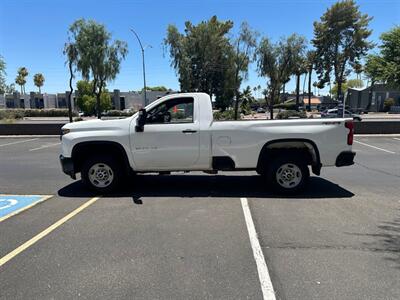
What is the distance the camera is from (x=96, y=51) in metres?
35.0

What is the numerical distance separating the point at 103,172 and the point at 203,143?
210 centimetres

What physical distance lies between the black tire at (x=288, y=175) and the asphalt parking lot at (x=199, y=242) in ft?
0.90

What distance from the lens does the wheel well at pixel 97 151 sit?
6980 millimetres

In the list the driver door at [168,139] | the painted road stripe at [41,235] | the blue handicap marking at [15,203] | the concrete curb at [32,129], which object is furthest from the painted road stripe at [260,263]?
the concrete curb at [32,129]

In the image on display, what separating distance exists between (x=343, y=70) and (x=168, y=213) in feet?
232

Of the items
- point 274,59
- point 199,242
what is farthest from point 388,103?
point 199,242

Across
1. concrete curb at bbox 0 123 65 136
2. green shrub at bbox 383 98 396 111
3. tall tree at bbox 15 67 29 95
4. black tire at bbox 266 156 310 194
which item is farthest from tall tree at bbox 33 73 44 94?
black tire at bbox 266 156 310 194

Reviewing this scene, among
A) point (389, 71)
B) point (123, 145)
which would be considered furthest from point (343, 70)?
point (123, 145)

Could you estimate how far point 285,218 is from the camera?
568 centimetres

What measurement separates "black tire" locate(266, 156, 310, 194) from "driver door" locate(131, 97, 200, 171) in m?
1.52

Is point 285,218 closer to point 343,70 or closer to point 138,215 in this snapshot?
point 138,215

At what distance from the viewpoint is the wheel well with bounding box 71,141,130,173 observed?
22.9 feet

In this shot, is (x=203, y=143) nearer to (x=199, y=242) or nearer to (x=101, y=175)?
(x=101, y=175)

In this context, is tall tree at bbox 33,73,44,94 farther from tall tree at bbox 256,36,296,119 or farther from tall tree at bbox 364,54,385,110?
tall tree at bbox 364,54,385,110
